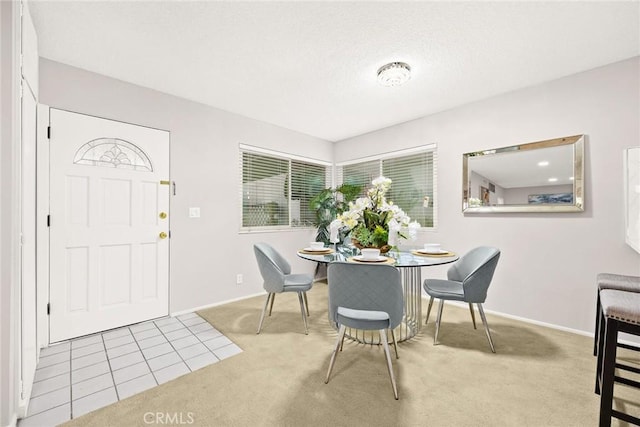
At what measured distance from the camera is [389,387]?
1.72 meters

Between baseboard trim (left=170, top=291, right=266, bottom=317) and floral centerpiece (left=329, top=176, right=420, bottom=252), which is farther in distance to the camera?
baseboard trim (left=170, top=291, right=266, bottom=317)

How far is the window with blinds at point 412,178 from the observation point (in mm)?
3609

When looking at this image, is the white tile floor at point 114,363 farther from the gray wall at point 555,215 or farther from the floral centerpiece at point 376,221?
the gray wall at point 555,215

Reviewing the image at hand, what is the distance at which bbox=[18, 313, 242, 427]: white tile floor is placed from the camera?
1595 millimetres

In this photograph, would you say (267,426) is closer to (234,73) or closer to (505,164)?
(234,73)

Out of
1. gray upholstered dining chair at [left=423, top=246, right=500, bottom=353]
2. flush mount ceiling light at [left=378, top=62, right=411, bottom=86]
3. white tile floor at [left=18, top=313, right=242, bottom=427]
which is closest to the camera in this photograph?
white tile floor at [left=18, top=313, right=242, bottom=427]

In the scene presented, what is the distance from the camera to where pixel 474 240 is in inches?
124

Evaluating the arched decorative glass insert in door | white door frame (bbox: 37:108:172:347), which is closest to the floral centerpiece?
the arched decorative glass insert in door

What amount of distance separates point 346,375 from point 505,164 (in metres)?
2.70

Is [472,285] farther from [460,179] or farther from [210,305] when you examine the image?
[210,305]

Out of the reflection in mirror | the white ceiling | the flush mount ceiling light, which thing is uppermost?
the white ceiling

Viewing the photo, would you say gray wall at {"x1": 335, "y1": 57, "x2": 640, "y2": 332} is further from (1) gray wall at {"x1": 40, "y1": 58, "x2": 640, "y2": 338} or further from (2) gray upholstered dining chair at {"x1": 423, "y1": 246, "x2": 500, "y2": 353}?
(2) gray upholstered dining chair at {"x1": 423, "y1": 246, "x2": 500, "y2": 353}

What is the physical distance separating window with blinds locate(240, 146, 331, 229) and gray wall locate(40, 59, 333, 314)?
0.21m

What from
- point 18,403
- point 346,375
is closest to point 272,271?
point 346,375
